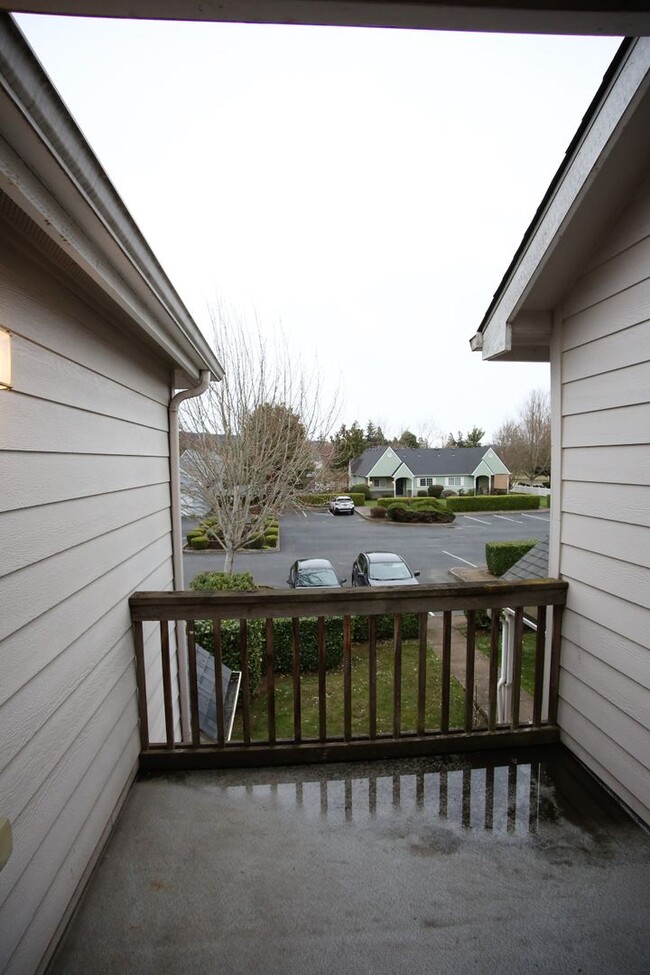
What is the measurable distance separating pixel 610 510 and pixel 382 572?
6953 mm

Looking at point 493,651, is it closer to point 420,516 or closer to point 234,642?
point 234,642

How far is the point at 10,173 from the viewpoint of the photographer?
1.05m

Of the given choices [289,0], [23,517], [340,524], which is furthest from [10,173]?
[340,524]

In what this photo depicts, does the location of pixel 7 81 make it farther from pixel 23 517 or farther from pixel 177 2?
pixel 23 517

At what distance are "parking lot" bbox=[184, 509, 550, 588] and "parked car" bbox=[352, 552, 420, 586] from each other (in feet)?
8.00

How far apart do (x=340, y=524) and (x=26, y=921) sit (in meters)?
20.5

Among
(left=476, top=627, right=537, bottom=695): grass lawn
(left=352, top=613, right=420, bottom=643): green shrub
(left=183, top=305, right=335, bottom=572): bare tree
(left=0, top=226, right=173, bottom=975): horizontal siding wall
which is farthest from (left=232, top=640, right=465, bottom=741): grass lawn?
(left=183, top=305, right=335, bottom=572): bare tree

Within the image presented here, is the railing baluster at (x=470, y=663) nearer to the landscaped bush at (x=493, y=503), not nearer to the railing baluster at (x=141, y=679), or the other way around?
the railing baluster at (x=141, y=679)

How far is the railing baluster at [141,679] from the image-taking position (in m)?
2.36

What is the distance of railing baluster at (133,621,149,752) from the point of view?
236cm

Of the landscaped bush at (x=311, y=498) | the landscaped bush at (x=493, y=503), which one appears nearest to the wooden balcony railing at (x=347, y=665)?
the landscaped bush at (x=311, y=498)

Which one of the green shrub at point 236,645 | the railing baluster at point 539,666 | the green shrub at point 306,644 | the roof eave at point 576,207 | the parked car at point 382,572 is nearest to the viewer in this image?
the roof eave at point 576,207

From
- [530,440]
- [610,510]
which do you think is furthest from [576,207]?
[530,440]

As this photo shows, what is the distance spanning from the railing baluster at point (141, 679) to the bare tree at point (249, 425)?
24.2ft
